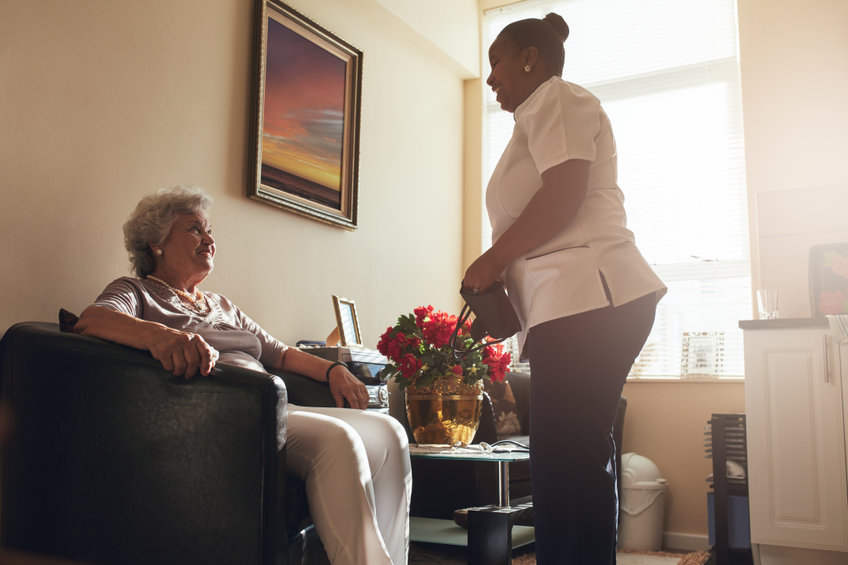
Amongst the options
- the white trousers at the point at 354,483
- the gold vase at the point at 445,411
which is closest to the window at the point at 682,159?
the gold vase at the point at 445,411

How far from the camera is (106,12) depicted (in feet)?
7.56

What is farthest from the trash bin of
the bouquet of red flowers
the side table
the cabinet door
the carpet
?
the side table

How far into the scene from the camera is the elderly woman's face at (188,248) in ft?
7.05

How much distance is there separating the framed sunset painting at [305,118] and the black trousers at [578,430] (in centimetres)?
189

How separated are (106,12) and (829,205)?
10.4ft

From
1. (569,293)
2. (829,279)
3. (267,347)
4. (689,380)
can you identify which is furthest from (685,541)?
(569,293)

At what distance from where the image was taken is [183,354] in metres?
1.51

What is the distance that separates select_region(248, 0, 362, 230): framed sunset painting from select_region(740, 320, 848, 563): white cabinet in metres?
1.85

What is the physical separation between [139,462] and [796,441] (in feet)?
7.77

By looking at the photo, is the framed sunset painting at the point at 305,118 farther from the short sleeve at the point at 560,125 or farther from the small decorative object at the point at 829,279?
the small decorative object at the point at 829,279

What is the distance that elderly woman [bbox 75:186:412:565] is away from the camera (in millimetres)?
1519

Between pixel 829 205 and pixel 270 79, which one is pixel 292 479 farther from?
pixel 829 205

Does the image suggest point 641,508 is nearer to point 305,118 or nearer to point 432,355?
point 432,355

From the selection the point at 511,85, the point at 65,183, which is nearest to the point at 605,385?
the point at 511,85
